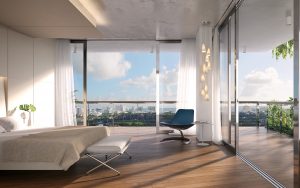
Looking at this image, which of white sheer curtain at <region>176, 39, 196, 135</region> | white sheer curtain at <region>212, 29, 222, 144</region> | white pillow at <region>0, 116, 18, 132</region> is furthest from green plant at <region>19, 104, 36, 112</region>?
white sheer curtain at <region>212, 29, 222, 144</region>

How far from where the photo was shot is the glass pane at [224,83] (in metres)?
6.59

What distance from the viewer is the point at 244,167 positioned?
454cm

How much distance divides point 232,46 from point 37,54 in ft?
15.6

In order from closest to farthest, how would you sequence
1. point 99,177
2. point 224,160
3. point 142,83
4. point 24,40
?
point 99,177 < point 224,160 < point 24,40 < point 142,83

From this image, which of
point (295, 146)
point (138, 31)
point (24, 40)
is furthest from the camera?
point (138, 31)

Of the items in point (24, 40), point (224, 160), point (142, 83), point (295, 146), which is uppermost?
point (24, 40)

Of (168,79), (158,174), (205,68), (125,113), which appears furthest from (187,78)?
(158,174)

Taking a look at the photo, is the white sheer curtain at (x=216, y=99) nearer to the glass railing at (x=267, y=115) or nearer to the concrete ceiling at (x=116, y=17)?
the concrete ceiling at (x=116, y=17)

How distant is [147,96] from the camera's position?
35.2 ft

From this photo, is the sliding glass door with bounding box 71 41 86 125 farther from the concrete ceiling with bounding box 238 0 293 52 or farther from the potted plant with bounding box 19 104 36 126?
the concrete ceiling with bounding box 238 0 293 52

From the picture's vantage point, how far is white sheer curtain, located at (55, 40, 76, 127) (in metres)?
8.33

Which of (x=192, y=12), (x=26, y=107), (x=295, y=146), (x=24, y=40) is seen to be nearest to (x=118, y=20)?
(x=192, y=12)

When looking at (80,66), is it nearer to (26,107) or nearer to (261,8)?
(26,107)

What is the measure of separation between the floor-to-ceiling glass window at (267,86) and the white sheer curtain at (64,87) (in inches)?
179
